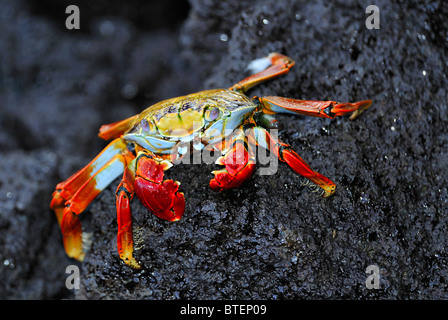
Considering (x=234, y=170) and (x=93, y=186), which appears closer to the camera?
(x=234, y=170)

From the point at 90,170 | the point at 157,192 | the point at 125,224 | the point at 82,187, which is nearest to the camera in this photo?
the point at 157,192

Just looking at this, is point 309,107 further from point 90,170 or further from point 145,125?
point 90,170

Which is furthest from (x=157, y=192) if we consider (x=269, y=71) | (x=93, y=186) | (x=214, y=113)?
(x=269, y=71)

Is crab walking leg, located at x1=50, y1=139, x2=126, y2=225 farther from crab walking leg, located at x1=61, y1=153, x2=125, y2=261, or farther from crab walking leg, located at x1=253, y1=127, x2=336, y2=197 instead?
crab walking leg, located at x1=253, y1=127, x2=336, y2=197

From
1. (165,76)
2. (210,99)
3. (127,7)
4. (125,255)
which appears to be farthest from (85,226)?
(127,7)

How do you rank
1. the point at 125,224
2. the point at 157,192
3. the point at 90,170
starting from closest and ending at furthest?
the point at 157,192, the point at 125,224, the point at 90,170

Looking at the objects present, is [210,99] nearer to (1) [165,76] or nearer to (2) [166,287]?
(2) [166,287]

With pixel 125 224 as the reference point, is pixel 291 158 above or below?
above

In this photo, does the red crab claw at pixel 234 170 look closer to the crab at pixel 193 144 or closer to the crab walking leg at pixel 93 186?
the crab at pixel 193 144
